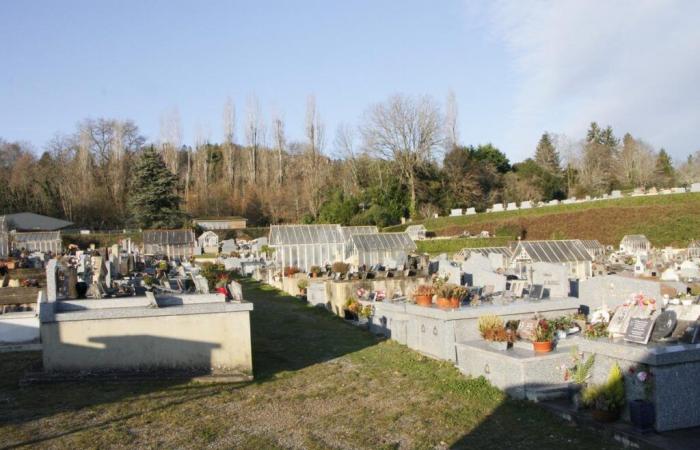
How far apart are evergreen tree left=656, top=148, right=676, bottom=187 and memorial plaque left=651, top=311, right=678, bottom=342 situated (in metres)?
77.3

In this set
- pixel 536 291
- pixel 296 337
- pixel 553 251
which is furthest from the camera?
pixel 553 251

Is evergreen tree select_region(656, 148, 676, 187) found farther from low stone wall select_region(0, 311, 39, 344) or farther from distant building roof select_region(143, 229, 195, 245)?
low stone wall select_region(0, 311, 39, 344)

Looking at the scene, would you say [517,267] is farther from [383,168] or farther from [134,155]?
[134,155]

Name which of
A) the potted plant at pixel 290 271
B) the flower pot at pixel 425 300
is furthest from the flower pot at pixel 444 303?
the potted plant at pixel 290 271

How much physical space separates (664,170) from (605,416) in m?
86.5

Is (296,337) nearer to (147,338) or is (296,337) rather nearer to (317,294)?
(147,338)

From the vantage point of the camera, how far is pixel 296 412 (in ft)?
29.7

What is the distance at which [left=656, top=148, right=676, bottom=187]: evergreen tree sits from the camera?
77.7 meters

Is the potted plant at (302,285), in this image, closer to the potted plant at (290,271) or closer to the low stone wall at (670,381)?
the potted plant at (290,271)

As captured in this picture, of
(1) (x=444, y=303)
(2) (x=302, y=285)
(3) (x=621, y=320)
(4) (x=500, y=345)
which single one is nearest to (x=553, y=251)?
(2) (x=302, y=285)

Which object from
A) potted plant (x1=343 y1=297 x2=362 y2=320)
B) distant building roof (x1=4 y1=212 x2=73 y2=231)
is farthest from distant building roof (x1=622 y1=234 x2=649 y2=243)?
distant building roof (x1=4 y1=212 x2=73 y2=231)

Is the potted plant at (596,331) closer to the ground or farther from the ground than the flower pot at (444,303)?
closer to the ground

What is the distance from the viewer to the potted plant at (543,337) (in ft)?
31.4

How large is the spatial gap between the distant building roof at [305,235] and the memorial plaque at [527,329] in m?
22.2
